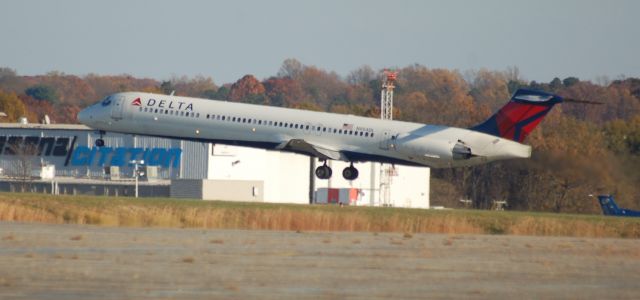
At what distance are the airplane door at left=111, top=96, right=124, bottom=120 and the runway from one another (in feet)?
64.2

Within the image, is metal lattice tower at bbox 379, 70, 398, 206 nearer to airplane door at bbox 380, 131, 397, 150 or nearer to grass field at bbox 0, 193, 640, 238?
airplane door at bbox 380, 131, 397, 150

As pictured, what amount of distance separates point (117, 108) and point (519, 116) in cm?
1941

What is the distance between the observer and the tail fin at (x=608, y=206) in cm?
7269

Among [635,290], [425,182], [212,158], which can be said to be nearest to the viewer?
[635,290]

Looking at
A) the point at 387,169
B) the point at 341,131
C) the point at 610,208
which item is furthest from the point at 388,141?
the point at 387,169

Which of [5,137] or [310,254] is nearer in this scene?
[310,254]

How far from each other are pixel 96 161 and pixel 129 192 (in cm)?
454

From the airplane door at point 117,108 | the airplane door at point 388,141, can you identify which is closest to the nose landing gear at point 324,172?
the airplane door at point 388,141

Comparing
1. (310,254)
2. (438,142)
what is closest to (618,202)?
(438,142)

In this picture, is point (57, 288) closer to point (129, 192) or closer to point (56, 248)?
point (56, 248)

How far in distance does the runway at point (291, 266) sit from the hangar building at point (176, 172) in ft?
145

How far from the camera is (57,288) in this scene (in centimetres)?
2567

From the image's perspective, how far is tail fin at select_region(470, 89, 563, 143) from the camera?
6400cm

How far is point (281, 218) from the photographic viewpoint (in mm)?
54156
